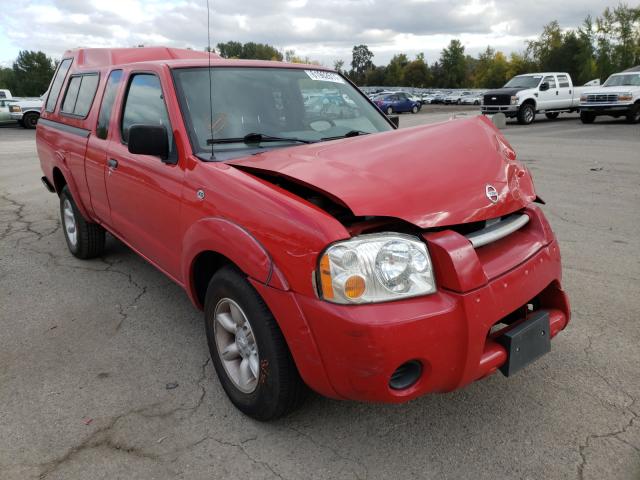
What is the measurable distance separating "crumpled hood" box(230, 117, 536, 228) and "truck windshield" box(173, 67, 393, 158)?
12.8 inches

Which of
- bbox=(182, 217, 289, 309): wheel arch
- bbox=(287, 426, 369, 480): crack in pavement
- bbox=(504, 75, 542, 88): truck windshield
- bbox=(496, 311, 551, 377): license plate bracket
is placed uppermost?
bbox=(504, 75, 542, 88): truck windshield

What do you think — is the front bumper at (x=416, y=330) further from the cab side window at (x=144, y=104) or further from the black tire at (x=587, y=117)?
the black tire at (x=587, y=117)

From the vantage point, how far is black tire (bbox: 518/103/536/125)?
21.6 m

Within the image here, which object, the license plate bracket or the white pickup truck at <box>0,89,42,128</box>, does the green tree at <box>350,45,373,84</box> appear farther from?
the license plate bracket

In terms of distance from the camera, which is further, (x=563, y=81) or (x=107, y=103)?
(x=563, y=81)

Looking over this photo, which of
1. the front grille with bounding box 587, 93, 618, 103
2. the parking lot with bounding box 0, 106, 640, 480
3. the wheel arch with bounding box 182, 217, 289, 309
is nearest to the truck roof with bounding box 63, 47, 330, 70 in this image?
the parking lot with bounding box 0, 106, 640, 480

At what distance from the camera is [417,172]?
246 cm

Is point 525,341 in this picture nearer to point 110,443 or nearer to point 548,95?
point 110,443

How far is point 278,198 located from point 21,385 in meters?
2.03

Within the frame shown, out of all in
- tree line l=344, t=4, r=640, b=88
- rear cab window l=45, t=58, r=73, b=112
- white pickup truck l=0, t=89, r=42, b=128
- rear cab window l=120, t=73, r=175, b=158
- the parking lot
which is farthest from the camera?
tree line l=344, t=4, r=640, b=88

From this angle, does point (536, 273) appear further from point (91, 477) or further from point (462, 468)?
point (91, 477)

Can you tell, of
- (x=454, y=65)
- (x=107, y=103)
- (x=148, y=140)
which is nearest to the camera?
(x=148, y=140)

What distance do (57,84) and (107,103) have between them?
1.94 metres

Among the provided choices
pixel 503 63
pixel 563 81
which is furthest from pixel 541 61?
pixel 563 81
